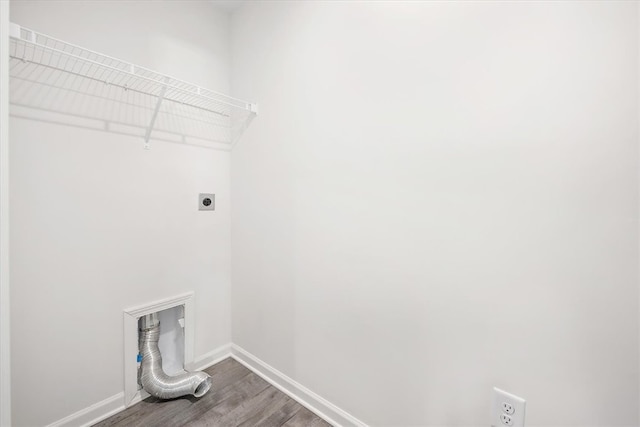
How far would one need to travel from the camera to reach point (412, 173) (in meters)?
1.15

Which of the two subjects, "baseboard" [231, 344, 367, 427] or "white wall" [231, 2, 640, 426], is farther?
"baseboard" [231, 344, 367, 427]

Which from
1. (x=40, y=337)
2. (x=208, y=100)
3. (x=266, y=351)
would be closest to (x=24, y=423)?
(x=40, y=337)

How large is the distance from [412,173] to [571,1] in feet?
2.28

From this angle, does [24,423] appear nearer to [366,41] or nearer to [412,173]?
[412,173]

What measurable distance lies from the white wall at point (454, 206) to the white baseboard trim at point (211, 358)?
1.76 ft

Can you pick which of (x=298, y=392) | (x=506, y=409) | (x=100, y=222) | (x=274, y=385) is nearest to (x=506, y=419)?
(x=506, y=409)

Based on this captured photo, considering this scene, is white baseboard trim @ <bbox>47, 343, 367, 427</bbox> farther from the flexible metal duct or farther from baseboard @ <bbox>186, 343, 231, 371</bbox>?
the flexible metal duct

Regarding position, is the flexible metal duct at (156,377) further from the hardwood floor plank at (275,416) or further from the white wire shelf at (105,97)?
the white wire shelf at (105,97)

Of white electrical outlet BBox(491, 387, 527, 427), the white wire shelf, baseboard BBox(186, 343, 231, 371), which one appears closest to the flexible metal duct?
baseboard BBox(186, 343, 231, 371)

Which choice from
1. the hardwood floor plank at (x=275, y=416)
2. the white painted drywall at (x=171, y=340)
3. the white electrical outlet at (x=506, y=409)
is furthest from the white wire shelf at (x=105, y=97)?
the white electrical outlet at (x=506, y=409)

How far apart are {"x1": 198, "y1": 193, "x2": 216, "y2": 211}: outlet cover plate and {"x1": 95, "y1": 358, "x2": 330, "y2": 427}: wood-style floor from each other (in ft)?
3.81

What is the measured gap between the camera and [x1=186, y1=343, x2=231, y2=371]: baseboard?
6.02 feet

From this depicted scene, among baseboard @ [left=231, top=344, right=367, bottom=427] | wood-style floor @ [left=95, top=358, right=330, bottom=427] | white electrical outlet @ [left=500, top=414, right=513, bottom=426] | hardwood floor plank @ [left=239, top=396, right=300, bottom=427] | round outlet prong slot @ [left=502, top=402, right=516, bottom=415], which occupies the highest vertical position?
round outlet prong slot @ [left=502, top=402, right=516, bottom=415]

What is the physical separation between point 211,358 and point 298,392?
2.43 feet
